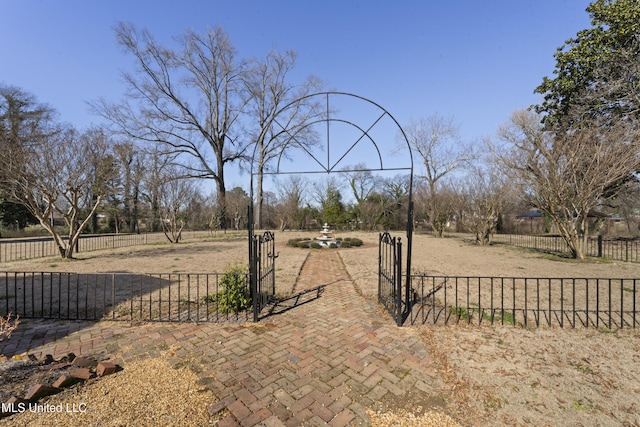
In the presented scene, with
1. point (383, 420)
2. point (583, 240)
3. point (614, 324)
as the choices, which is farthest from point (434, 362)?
point (583, 240)

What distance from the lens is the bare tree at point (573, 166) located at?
9750 mm

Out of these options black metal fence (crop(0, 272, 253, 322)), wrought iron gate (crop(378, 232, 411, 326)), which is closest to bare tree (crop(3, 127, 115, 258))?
black metal fence (crop(0, 272, 253, 322))

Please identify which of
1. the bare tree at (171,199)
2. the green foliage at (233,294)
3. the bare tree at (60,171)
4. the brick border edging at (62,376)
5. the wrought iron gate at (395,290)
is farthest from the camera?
the bare tree at (171,199)

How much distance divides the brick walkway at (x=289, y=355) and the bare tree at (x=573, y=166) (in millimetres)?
10509

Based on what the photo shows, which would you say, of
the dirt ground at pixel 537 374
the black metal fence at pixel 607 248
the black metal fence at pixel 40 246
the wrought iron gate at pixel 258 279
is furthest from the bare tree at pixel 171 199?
the black metal fence at pixel 607 248

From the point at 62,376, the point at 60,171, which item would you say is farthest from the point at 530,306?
the point at 60,171

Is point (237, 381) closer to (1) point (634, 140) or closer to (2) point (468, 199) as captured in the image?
(1) point (634, 140)

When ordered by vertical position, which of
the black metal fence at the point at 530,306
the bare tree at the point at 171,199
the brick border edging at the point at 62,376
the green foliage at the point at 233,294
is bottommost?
the black metal fence at the point at 530,306

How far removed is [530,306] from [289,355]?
16.1ft

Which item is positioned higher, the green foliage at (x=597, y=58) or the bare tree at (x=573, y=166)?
the green foliage at (x=597, y=58)

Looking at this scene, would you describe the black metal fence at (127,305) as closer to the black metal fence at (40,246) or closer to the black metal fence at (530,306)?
the black metal fence at (530,306)

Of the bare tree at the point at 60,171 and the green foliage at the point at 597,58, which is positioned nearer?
the bare tree at the point at 60,171

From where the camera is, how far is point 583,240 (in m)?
11.3

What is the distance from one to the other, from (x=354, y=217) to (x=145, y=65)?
24.0m
